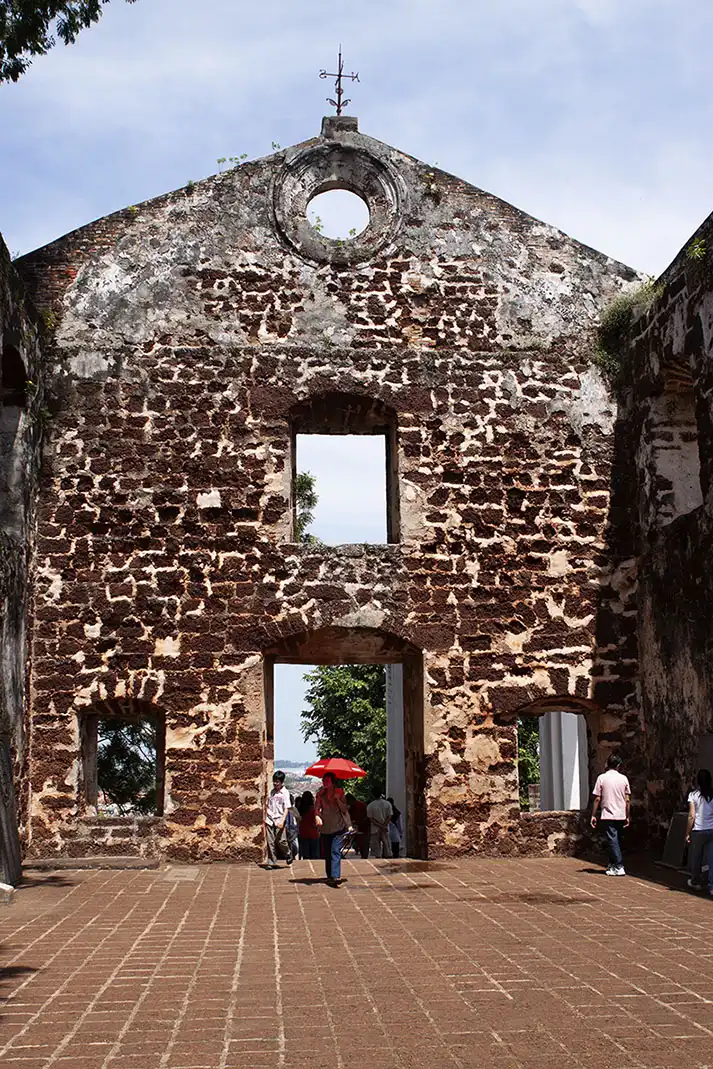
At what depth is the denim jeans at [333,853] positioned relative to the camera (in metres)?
10.1

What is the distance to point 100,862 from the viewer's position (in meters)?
11.3

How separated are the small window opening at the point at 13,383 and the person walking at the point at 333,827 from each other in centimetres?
510

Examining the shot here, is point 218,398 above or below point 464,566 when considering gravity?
above

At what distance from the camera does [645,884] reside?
9891 millimetres

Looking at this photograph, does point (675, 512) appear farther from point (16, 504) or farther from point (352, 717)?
point (352, 717)

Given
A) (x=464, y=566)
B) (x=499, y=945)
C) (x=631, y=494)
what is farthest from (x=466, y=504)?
(x=499, y=945)

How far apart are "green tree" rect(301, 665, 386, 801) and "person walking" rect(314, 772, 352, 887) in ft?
65.9

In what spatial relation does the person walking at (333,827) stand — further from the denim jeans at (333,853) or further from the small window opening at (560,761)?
the small window opening at (560,761)

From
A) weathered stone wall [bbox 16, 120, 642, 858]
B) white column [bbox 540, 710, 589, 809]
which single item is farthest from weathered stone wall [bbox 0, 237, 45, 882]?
white column [bbox 540, 710, 589, 809]

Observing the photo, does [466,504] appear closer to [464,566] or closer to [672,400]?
[464,566]

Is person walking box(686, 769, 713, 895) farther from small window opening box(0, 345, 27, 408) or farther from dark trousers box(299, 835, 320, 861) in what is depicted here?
small window opening box(0, 345, 27, 408)

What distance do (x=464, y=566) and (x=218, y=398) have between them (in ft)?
10.6

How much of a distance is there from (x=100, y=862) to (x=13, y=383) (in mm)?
4945

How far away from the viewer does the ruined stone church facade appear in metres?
11.7
